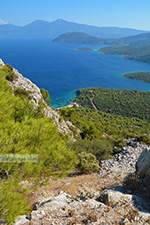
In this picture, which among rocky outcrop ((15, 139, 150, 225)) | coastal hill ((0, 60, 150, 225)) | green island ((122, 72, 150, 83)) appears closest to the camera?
coastal hill ((0, 60, 150, 225))

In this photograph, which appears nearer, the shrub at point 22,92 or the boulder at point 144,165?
the boulder at point 144,165

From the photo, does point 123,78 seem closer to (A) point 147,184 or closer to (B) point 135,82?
(B) point 135,82

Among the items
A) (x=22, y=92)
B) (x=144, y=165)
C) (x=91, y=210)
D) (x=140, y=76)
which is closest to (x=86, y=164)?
(x=144, y=165)

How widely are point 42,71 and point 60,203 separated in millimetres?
164329

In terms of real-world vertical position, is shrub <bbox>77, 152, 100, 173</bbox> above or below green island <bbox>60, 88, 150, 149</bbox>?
above

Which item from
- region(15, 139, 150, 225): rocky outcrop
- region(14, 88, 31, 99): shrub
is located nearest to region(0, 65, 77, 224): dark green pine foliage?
region(15, 139, 150, 225): rocky outcrop

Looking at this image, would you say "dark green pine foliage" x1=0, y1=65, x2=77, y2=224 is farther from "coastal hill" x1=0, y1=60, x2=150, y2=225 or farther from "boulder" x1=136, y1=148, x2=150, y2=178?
"boulder" x1=136, y1=148, x2=150, y2=178

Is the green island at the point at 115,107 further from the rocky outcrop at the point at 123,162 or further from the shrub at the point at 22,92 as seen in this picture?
the rocky outcrop at the point at 123,162

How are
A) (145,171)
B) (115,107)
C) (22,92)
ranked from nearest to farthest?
1. (145,171)
2. (22,92)
3. (115,107)

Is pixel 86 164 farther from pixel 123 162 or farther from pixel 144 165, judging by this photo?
pixel 144 165

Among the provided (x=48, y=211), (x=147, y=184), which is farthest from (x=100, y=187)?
(x=48, y=211)

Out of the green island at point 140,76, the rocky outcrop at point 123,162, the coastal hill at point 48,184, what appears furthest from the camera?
the green island at point 140,76

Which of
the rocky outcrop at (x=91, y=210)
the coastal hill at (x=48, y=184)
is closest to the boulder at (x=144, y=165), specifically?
the coastal hill at (x=48, y=184)

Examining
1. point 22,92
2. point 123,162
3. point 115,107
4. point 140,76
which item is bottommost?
point 115,107
